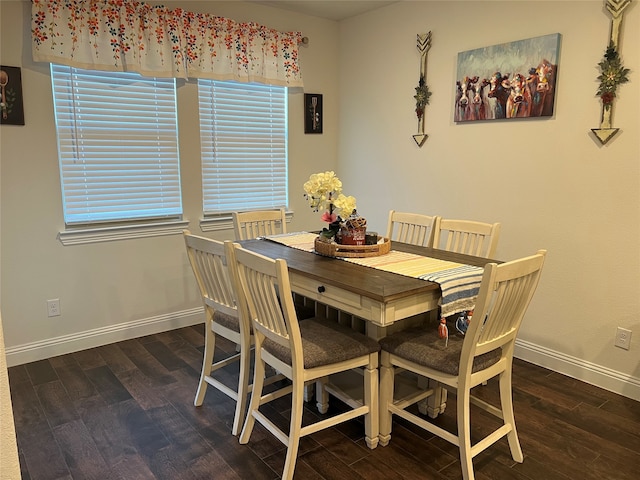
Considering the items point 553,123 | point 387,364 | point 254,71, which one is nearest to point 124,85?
point 254,71

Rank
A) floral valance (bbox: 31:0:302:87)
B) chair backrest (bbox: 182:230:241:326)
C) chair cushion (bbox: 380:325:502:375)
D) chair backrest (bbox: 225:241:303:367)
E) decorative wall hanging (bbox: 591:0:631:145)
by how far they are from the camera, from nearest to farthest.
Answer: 1. chair backrest (bbox: 225:241:303:367)
2. chair cushion (bbox: 380:325:502:375)
3. chair backrest (bbox: 182:230:241:326)
4. decorative wall hanging (bbox: 591:0:631:145)
5. floral valance (bbox: 31:0:302:87)

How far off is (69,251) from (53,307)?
1.29ft

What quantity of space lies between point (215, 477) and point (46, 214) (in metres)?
2.09

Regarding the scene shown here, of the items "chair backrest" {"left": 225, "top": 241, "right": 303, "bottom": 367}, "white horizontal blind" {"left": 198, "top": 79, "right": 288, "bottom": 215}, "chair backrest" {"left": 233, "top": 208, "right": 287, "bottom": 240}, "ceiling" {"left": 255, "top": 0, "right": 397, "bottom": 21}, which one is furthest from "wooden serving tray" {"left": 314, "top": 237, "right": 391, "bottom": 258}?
"ceiling" {"left": 255, "top": 0, "right": 397, "bottom": 21}

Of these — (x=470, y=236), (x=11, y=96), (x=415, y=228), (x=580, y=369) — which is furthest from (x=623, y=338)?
(x=11, y=96)

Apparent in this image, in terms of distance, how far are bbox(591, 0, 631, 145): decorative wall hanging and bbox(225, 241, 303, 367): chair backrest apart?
2024 mm

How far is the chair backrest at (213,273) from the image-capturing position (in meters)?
2.21

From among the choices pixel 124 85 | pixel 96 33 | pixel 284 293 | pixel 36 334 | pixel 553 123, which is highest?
pixel 96 33

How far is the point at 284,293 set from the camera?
1802 mm

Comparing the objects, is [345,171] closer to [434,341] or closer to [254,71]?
[254,71]

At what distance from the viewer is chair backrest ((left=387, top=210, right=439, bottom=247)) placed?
2.96 meters

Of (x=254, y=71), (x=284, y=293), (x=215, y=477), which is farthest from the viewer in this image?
(x=254, y=71)

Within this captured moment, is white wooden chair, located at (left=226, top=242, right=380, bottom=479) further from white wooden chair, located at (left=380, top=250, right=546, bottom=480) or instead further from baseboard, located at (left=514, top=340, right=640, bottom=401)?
baseboard, located at (left=514, top=340, right=640, bottom=401)

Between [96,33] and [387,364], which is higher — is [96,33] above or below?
above
